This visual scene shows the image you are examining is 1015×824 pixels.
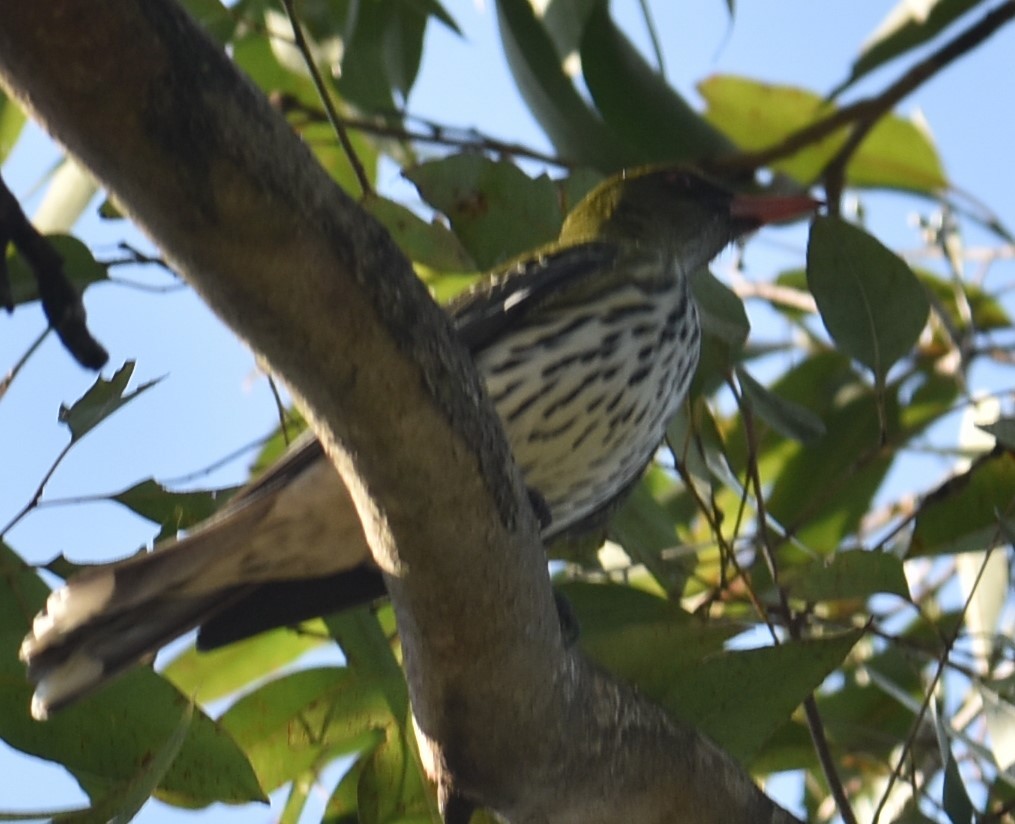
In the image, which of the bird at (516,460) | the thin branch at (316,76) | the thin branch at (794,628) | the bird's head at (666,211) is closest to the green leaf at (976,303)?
the bird's head at (666,211)

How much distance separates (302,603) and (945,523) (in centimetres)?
106

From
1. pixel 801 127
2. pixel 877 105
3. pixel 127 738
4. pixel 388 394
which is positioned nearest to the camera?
pixel 388 394

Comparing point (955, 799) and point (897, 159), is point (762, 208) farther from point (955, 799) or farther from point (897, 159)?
point (955, 799)

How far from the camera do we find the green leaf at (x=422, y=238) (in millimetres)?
2424

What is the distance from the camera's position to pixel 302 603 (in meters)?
2.25

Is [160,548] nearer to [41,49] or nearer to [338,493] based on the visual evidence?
[338,493]

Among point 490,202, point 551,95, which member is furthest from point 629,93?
point 490,202

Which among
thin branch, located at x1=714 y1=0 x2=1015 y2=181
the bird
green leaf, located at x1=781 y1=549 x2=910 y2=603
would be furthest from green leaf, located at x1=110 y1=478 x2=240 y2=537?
thin branch, located at x1=714 y1=0 x2=1015 y2=181

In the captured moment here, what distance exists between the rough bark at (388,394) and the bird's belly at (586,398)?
59 cm

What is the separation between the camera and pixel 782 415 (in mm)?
2367

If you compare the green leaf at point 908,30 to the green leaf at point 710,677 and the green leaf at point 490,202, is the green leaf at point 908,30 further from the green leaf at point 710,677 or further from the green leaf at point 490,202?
the green leaf at point 710,677

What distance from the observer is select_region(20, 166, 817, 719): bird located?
6.41ft

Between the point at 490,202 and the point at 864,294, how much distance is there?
24.1 inches

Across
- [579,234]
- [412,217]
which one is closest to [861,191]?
[579,234]
